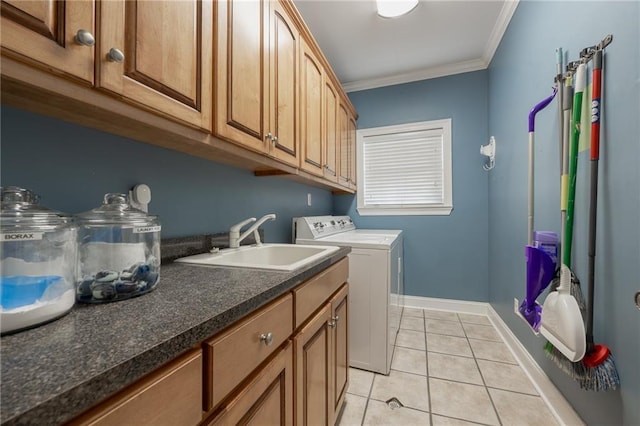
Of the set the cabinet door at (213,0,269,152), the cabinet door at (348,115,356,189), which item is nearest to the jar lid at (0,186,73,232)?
the cabinet door at (213,0,269,152)

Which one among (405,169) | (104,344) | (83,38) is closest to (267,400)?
(104,344)

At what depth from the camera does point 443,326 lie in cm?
244

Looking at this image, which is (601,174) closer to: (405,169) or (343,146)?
(343,146)

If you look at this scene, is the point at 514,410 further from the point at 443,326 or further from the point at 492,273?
the point at 492,273

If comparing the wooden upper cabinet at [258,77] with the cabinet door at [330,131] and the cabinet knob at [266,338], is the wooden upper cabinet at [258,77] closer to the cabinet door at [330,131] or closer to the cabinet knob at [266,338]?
the cabinet door at [330,131]

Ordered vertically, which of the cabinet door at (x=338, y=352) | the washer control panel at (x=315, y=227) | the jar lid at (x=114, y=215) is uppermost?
the jar lid at (x=114, y=215)

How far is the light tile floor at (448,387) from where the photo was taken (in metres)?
1.37

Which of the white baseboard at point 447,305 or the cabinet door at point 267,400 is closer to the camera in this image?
the cabinet door at point 267,400

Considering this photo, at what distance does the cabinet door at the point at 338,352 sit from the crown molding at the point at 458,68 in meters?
2.43

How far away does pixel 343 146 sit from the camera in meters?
2.55

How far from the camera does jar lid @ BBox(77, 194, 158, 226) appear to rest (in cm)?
68

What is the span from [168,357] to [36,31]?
0.65 m

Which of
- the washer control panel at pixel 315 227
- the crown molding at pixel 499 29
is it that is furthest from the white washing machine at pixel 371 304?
the crown molding at pixel 499 29

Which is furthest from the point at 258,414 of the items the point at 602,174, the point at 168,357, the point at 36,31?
the point at 602,174
